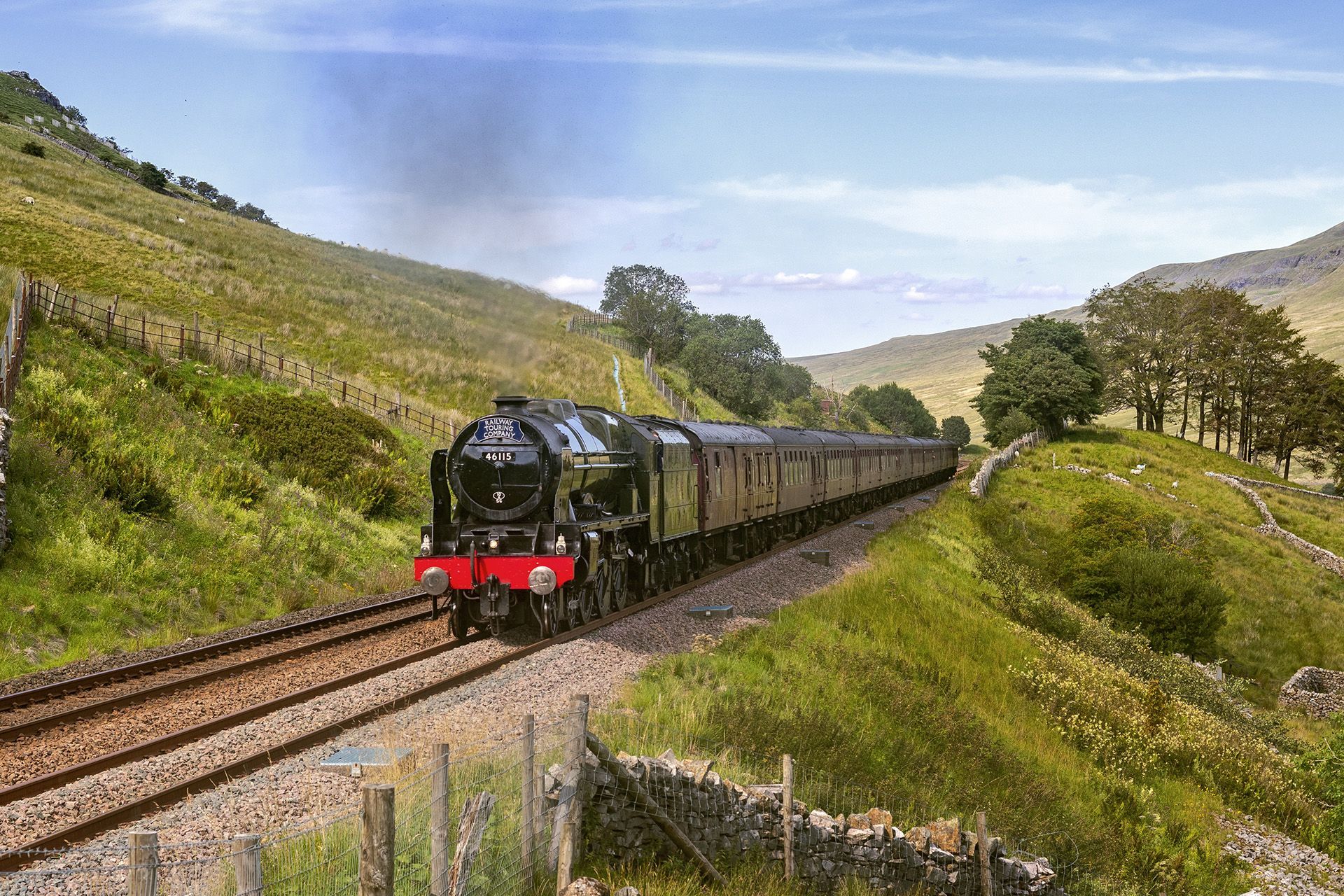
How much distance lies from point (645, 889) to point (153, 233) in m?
56.2

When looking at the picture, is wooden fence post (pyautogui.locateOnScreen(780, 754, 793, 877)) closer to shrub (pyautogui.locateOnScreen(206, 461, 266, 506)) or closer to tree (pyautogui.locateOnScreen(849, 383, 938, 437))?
shrub (pyautogui.locateOnScreen(206, 461, 266, 506))

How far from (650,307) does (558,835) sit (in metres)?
90.8

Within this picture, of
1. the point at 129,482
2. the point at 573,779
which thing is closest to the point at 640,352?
the point at 129,482

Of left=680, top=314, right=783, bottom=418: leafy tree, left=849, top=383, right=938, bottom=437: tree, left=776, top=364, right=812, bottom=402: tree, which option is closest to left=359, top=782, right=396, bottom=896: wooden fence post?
left=680, top=314, right=783, bottom=418: leafy tree

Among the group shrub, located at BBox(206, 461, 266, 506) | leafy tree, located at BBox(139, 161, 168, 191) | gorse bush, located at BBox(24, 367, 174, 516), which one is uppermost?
leafy tree, located at BBox(139, 161, 168, 191)

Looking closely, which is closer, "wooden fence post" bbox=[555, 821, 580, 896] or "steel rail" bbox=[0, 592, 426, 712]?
"wooden fence post" bbox=[555, 821, 580, 896]

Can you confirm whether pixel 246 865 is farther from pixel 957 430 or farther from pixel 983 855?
pixel 957 430

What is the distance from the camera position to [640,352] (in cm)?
9119

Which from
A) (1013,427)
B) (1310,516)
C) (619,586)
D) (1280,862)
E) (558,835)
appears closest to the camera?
(558,835)

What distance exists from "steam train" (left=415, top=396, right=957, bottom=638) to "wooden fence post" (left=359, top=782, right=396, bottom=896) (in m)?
8.78

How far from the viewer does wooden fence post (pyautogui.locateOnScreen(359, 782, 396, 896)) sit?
18.0ft

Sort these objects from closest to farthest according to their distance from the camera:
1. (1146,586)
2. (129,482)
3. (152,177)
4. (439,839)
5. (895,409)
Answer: (439,839) < (129,482) < (1146,586) < (152,177) < (895,409)

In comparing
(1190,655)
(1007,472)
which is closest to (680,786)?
(1190,655)

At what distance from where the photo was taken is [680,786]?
9250 mm
